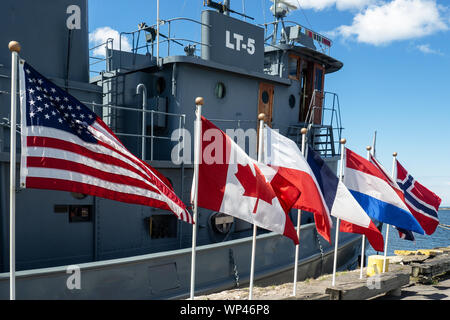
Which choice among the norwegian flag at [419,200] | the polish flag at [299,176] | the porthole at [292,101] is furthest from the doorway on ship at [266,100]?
the polish flag at [299,176]

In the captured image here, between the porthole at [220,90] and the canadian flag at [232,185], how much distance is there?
4.82 metres

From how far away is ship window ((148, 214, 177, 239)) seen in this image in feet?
24.0

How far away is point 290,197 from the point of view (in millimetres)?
5059

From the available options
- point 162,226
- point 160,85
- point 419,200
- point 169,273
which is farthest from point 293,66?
point 169,273

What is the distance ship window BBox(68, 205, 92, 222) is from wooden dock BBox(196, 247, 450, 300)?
227 centimetres

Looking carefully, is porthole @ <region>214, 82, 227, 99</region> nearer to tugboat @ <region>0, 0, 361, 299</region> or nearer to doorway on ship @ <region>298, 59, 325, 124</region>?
tugboat @ <region>0, 0, 361, 299</region>

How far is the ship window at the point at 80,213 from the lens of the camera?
6.42 m

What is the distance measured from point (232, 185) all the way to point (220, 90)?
5.17 meters

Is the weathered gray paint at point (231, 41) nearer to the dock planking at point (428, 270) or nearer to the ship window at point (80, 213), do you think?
the ship window at point (80, 213)

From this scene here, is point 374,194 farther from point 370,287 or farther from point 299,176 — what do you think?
point 299,176

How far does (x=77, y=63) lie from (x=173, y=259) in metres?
4.39

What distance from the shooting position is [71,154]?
3.66 m

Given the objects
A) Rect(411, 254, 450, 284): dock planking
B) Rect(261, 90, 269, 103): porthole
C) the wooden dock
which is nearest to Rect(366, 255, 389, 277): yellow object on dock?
the wooden dock
